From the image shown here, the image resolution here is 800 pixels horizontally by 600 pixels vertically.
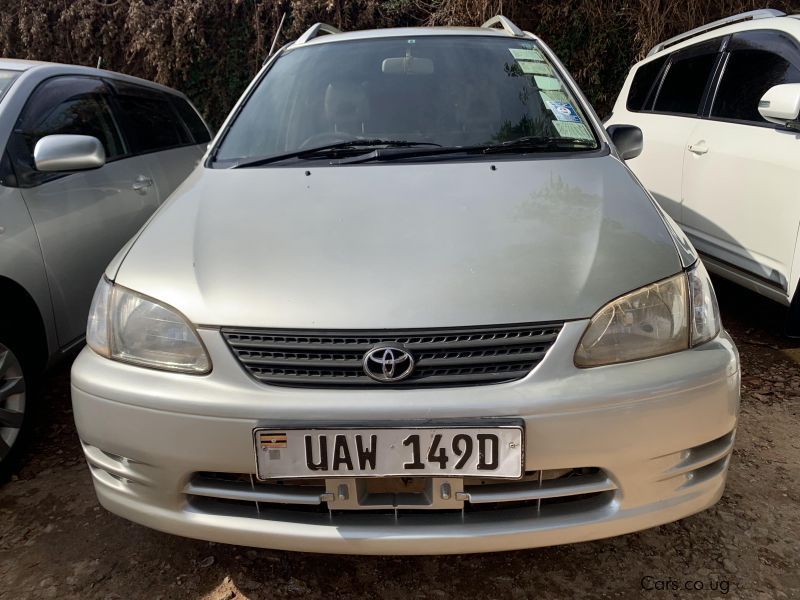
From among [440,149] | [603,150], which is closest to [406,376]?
[440,149]

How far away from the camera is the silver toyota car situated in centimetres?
145

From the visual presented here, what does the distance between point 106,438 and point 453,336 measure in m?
0.89

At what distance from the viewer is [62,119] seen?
2.93 meters

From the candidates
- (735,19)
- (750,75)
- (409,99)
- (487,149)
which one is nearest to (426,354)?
(487,149)

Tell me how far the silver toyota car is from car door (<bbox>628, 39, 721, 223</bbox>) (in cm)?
233

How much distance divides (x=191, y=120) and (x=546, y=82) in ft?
8.75

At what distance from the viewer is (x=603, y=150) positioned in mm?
2285

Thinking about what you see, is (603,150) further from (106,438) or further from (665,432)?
(106,438)

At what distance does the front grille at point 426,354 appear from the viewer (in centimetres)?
148

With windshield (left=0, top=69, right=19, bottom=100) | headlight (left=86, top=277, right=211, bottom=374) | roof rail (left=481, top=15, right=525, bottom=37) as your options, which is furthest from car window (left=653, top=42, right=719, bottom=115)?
windshield (left=0, top=69, right=19, bottom=100)

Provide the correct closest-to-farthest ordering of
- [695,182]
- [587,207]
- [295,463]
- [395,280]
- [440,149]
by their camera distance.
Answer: [295,463] < [395,280] < [587,207] < [440,149] < [695,182]

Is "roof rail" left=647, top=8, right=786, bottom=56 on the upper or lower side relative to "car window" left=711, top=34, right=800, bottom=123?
upper

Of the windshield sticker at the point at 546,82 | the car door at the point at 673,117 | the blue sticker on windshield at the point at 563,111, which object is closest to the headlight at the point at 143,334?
the blue sticker on windshield at the point at 563,111

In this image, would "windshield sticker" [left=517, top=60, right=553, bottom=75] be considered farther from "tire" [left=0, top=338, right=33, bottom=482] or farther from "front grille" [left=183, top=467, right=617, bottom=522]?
"tire" [left=0, top=338, right=33, bottom=482]
